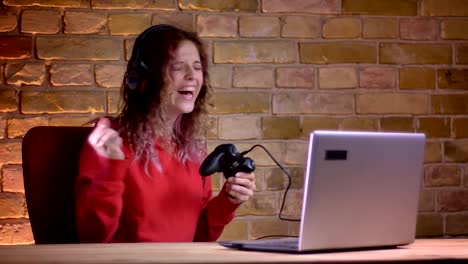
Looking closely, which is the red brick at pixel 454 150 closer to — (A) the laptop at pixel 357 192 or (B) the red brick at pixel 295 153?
(B) the red brick at pixel 295 153

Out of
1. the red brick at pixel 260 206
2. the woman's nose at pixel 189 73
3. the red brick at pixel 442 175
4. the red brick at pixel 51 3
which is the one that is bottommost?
the red brick at pixel 260 206

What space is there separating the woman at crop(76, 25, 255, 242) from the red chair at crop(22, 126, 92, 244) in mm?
68

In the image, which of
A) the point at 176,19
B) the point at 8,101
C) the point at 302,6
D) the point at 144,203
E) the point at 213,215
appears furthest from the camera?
the point at 302,6

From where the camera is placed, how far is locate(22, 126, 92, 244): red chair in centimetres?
216

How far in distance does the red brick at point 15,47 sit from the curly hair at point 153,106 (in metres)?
0.48

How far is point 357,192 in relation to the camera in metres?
1.58

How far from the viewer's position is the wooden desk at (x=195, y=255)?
1481mm

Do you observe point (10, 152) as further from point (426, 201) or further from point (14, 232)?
point (426, 201)

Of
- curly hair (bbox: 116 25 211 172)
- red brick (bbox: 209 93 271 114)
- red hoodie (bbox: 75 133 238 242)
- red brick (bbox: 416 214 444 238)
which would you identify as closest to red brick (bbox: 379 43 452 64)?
red brick (bbox: 209 93 271 114)

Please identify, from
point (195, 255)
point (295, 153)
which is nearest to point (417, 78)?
point (295, 153)

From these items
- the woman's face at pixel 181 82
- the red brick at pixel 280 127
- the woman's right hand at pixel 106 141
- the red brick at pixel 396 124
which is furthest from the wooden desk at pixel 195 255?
the red brick at pixel 396 124

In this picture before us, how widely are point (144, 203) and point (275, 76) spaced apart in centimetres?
89

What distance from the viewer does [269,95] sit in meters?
2.90

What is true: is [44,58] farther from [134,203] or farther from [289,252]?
[289,252]
